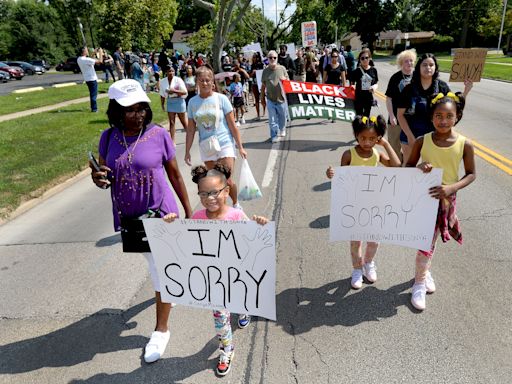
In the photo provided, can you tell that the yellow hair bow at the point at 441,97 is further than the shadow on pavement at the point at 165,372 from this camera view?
Yes

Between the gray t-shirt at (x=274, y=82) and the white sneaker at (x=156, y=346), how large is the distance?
24.3 feet

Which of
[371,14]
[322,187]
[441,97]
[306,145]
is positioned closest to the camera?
[441,97]

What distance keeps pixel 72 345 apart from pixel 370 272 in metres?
2.61

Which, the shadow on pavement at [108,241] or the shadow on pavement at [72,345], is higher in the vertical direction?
the shadow on pavement at [72,345]

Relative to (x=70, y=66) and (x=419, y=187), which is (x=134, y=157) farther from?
(x=70, y=66)

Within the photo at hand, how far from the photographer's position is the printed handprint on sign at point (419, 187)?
303cm

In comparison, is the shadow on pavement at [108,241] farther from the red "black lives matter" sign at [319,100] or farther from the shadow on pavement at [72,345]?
the red "black lives matter" sign at [319,100]

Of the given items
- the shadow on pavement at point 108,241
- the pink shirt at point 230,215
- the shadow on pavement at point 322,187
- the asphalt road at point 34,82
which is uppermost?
the pink shirt at point 230,215

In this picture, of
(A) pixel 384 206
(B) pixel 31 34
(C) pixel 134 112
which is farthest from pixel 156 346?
(B) pixel 31 34

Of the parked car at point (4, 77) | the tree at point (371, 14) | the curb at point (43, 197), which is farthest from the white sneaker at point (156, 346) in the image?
the tree at point (371, 14)

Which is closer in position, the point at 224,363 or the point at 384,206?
the point at 224,363

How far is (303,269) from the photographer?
4.03 m

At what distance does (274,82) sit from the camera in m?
9.49

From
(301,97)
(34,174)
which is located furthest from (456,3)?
(34,174)
